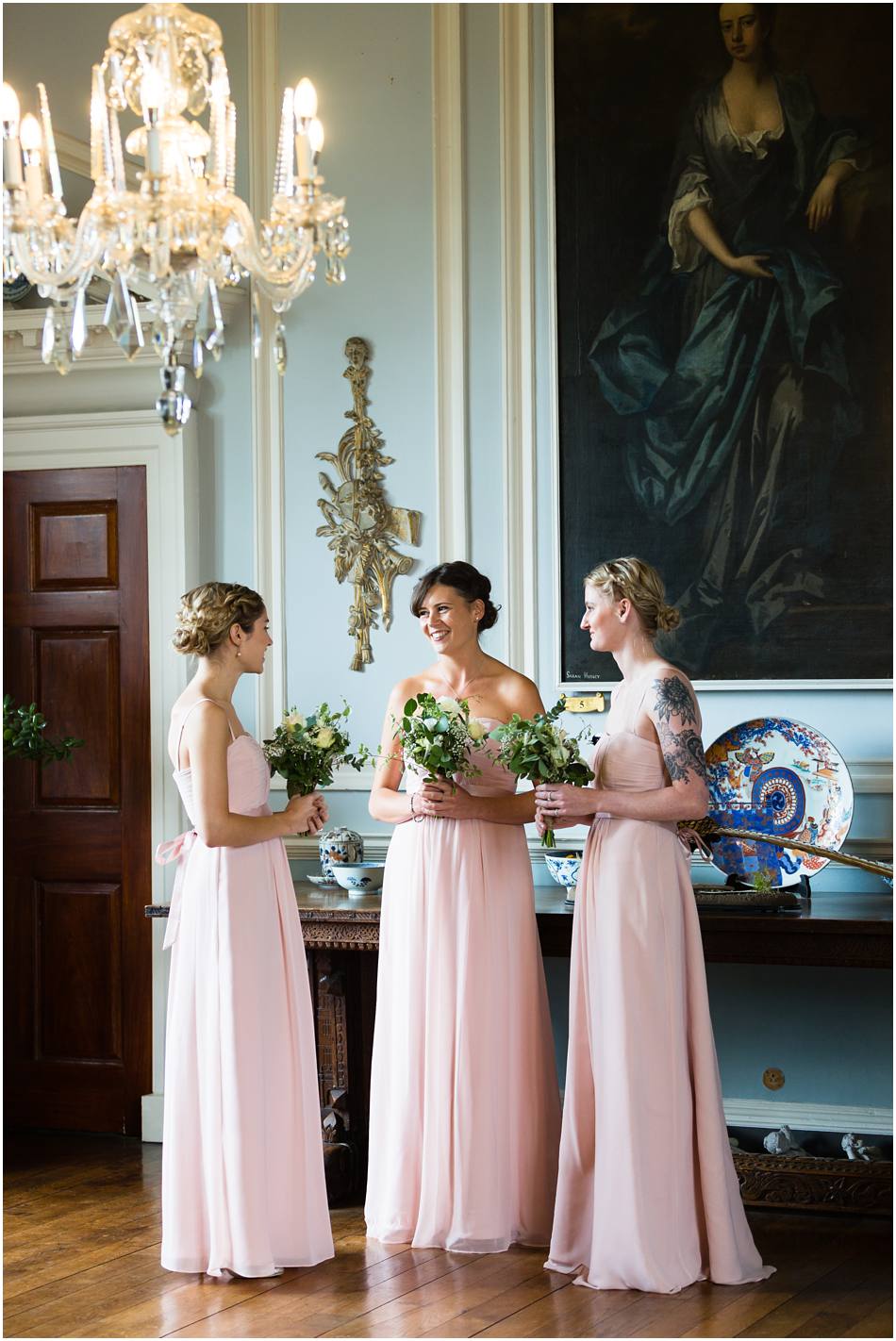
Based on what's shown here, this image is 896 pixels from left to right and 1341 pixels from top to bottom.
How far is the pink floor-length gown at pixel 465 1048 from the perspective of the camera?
4387 mm

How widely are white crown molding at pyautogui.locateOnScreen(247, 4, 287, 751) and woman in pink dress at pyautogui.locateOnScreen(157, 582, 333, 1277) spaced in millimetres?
1620

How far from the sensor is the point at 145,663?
605cm

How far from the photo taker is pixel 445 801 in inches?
175

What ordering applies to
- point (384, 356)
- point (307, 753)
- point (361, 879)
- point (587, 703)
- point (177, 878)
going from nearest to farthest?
point (177, 878), point (307, 753), point (361, 879), point (587, 703), point (384, 356)

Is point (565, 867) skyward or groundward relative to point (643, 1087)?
skyward

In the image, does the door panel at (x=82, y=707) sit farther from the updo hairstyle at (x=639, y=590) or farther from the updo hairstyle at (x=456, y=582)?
the updo hairstyle at (x=639, y=590)

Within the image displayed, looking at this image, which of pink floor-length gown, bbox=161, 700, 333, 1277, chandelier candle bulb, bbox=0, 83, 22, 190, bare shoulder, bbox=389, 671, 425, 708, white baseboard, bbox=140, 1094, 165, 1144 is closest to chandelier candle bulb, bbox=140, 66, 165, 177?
chandelier candle bulb, bbox=0, 83, 22, 190

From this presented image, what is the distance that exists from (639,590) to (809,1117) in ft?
7.12

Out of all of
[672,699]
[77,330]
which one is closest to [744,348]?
[672,699]

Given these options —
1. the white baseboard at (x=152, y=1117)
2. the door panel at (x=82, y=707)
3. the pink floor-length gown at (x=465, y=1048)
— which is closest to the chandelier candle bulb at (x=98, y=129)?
the pink floor-length gown at (x=465, y=1048)

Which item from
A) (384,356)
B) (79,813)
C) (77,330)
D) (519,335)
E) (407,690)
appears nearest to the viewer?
(77,330)

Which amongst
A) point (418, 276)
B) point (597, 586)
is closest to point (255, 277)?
point (597, 586)

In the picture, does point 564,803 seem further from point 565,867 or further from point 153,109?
point 153,109

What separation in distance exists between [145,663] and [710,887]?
8.10 ft
